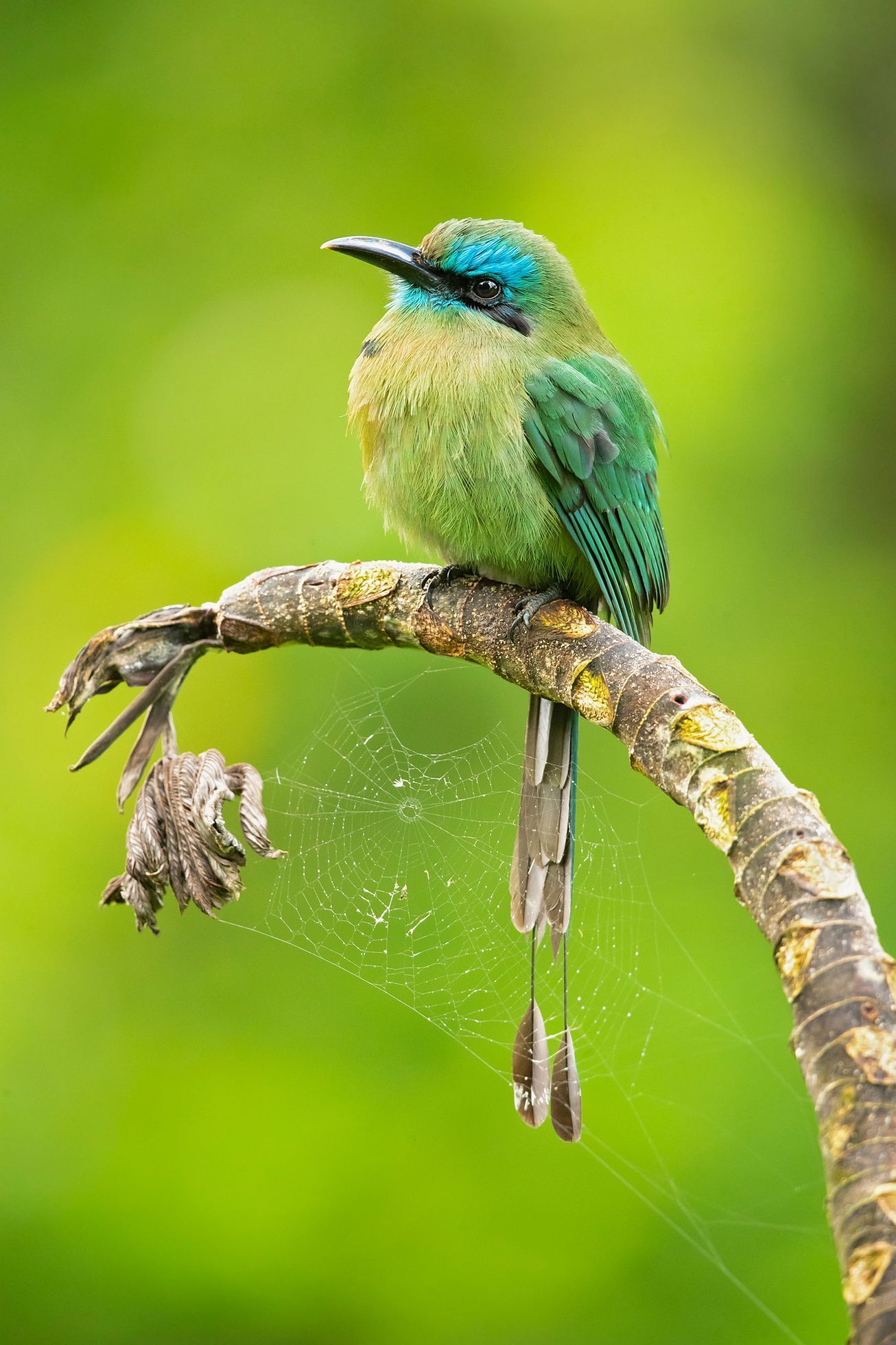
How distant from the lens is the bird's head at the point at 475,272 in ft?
8.64

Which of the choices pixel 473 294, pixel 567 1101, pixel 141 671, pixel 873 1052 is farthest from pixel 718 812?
pixel 473 294

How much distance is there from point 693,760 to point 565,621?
0.50 m

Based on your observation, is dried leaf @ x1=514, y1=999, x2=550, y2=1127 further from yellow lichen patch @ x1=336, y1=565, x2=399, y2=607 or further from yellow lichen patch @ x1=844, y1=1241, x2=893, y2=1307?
yellow lichen patch @ x1=844, y1=1241, x2=893, y2=1307

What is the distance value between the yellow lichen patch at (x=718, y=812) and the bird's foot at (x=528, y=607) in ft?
2.06

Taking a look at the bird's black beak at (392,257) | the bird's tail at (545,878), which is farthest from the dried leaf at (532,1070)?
the bird's black beak at (392,257)

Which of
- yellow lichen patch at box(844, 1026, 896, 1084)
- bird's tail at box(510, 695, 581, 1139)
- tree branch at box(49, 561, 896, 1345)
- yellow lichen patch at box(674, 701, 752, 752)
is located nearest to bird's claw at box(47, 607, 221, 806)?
tree branch at box(49, 561, 896, 1345)

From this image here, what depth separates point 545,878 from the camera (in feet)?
7.31

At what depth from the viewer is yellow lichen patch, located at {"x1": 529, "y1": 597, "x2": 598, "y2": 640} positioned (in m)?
1.89

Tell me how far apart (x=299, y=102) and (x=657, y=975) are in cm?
297

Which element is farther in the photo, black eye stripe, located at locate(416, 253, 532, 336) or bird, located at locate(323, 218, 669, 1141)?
black eye stripe, located at locate(416, 253, 532, 336)

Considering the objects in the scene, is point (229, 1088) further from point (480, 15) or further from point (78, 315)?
point (480, 15)

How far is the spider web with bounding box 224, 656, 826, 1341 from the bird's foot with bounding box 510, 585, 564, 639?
661 millimetres

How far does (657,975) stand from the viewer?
314 centimetres

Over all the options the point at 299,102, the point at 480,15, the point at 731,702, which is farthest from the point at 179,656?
the point at 480,15
